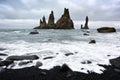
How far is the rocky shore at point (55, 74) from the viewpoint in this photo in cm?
773

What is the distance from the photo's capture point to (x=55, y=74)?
823 centimetres

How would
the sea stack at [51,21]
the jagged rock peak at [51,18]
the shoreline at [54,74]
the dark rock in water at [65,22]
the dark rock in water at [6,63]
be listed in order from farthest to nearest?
1. the sea stack at [51,21]
2. the jagged rock peak at [51,18]
3. the dark rock in water at [65,22]
4. the dark rock in water at [6,63]
5. the shoreline at [54,74]

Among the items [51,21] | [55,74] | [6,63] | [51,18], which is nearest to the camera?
[55,74]

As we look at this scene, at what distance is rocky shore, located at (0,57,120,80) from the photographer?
7.73 metres

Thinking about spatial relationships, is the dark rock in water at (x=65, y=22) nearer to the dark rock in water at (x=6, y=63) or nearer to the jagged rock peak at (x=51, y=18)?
the jagged rock peak at (x=51, y=18)

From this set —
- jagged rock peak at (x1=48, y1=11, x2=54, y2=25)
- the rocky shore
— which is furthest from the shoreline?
jagged rock peak at (x1=48, y1=11, x2=54, y2=25)

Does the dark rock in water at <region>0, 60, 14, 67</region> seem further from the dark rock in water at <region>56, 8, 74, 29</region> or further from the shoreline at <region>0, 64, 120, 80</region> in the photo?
the dark rock in water at <region>56, 8, 74, 29</region>

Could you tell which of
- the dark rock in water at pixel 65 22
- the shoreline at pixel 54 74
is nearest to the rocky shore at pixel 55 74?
the shoreline at pixel 54 74

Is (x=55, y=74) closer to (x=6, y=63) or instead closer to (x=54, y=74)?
(x=54, y=74)

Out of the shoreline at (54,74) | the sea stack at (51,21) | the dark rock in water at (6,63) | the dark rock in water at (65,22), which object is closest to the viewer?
the shoreline at (54,74)

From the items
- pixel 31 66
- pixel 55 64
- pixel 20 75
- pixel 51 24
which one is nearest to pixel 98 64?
pixel 55 64

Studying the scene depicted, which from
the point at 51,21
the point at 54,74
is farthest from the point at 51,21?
the point at 54,74

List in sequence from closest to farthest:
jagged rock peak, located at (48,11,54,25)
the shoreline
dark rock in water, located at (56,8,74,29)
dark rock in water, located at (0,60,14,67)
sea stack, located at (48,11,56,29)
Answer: the shoreline, dark rock in water, located at (0,60,14,67), dark rock in water, located at (56,8,74,29), jagged rock peak, located at (48,11,54,25), sea stack, located at (48,11,56,29)

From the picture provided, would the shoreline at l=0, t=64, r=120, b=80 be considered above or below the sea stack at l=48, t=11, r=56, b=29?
below
